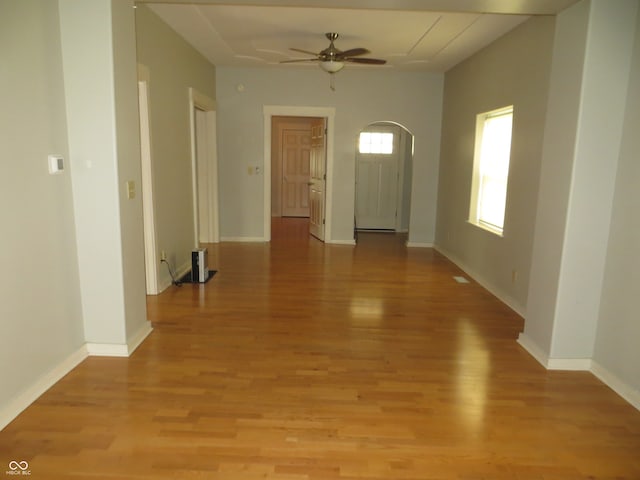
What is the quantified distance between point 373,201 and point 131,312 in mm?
6172

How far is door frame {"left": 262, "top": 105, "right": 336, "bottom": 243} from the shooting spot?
23.4 ft

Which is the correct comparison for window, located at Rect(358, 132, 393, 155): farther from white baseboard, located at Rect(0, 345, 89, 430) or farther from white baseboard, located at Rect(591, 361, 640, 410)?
white baseboard, located at Rect(0, 345, 89, 430)

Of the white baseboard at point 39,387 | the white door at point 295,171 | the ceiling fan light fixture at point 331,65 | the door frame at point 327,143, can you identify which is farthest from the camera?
the white door at point 295,171

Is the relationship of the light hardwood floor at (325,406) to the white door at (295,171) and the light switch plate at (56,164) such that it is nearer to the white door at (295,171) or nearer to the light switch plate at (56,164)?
the light switch plate at (56,164)

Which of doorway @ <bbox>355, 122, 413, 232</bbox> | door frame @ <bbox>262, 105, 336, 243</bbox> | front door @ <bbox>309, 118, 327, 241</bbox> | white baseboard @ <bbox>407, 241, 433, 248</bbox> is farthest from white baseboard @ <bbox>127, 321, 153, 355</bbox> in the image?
doorway @ <bbox>355, 122, 413, 232</bbox>

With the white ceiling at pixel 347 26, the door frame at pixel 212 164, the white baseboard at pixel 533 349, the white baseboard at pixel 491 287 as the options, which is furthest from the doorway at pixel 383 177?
the white baseboard at pixel 533 349

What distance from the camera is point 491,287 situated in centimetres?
500

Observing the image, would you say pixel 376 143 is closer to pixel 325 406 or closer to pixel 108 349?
pixel 108 349

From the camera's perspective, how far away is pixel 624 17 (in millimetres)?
2754

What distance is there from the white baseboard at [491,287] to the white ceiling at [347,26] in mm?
2552

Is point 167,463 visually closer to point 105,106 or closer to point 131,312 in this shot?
point 131,312

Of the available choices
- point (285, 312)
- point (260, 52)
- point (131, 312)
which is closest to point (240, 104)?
point (260, 52)

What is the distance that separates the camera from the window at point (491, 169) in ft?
16.2

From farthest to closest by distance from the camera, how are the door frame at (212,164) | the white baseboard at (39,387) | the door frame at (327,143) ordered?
1. the door frame at (327,143)
2. the door frame at (212,164)
3. the white baseboard at (39,387)
